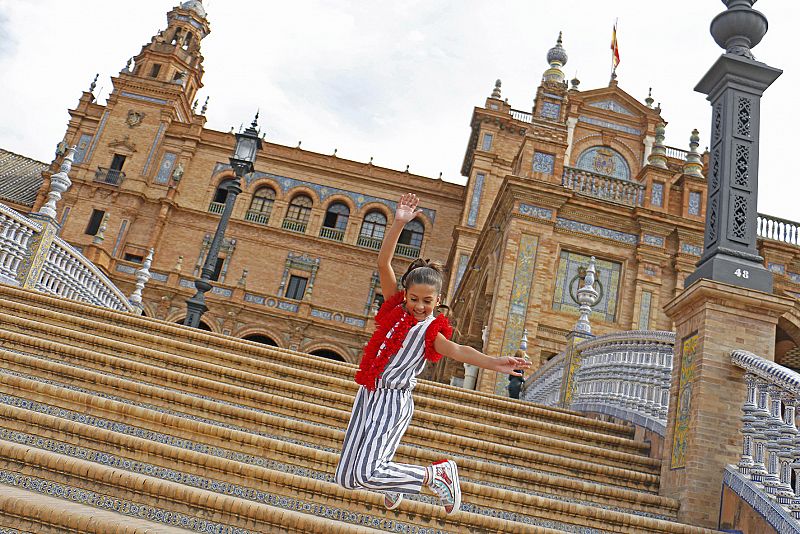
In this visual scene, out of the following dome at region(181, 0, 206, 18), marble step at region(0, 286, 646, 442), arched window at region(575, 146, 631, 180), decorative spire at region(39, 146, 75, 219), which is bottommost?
marble step at region(0, 286, 646, 442)

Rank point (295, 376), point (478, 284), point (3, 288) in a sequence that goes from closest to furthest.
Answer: point (295, 376), point (3, 288), point (478, 284)

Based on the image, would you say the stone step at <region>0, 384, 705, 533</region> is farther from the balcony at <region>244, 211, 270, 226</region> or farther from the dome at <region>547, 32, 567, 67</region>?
the balcony at <region>244, 211, 270, 226</region>

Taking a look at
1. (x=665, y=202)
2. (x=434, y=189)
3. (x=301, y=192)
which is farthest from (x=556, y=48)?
(x=301, y=192)

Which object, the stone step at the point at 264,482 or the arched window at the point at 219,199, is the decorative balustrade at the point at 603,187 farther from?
the arched window at the point at 219,199

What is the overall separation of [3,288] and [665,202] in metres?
16.0

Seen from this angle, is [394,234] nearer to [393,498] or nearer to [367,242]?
[393,498]

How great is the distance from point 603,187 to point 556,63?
7243mm

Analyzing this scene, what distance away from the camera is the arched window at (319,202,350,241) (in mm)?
36156

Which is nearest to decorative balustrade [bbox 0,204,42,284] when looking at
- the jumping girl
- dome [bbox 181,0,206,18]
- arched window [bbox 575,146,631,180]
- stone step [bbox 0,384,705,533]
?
stone step [bbox 0,384,705,533]

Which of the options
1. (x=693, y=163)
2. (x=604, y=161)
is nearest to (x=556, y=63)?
(x=604, y=161)

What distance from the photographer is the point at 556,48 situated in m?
25.1

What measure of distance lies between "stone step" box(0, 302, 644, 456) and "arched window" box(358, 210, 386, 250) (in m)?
28.9

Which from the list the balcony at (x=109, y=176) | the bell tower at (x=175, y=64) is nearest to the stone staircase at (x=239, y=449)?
the balcony at (x=109, y=176)

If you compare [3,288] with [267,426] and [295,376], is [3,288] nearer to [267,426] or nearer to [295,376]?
[295,376]
